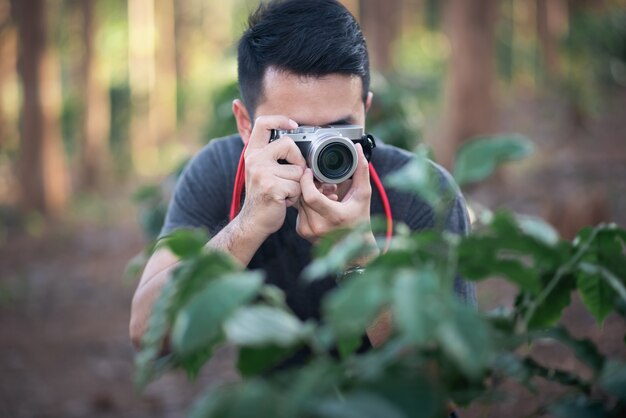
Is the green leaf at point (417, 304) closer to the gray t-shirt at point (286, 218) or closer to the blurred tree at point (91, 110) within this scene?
the gray t-shirt at point (286, 218)

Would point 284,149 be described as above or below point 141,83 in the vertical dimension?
above

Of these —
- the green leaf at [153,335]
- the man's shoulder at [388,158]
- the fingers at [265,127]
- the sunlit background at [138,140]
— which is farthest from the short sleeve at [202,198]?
the green leaf at [153,335]

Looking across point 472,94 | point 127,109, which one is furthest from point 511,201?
point 127,109

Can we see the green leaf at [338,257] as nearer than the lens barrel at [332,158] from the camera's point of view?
Yes

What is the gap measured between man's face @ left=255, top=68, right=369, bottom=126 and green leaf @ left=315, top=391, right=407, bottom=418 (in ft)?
4.29

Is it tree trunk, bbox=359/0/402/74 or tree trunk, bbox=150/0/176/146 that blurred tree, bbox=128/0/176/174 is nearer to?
tree trunk, bbox=150/0/176/146

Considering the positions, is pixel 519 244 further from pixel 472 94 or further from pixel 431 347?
pixel 472 94

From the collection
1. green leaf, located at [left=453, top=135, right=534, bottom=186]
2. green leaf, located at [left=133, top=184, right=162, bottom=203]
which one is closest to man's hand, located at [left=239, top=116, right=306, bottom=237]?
green leaf, located at [left=453, top=135, right=534, bottom=186]

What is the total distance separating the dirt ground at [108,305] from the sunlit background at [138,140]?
2 centimetres

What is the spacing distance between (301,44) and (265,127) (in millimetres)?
294

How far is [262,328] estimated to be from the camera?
2.65 ft

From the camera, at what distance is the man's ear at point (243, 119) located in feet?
7.42

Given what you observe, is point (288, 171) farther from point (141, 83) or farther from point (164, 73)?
point (164, 73)

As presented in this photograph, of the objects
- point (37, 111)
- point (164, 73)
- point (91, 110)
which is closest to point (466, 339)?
point (37, 111)
